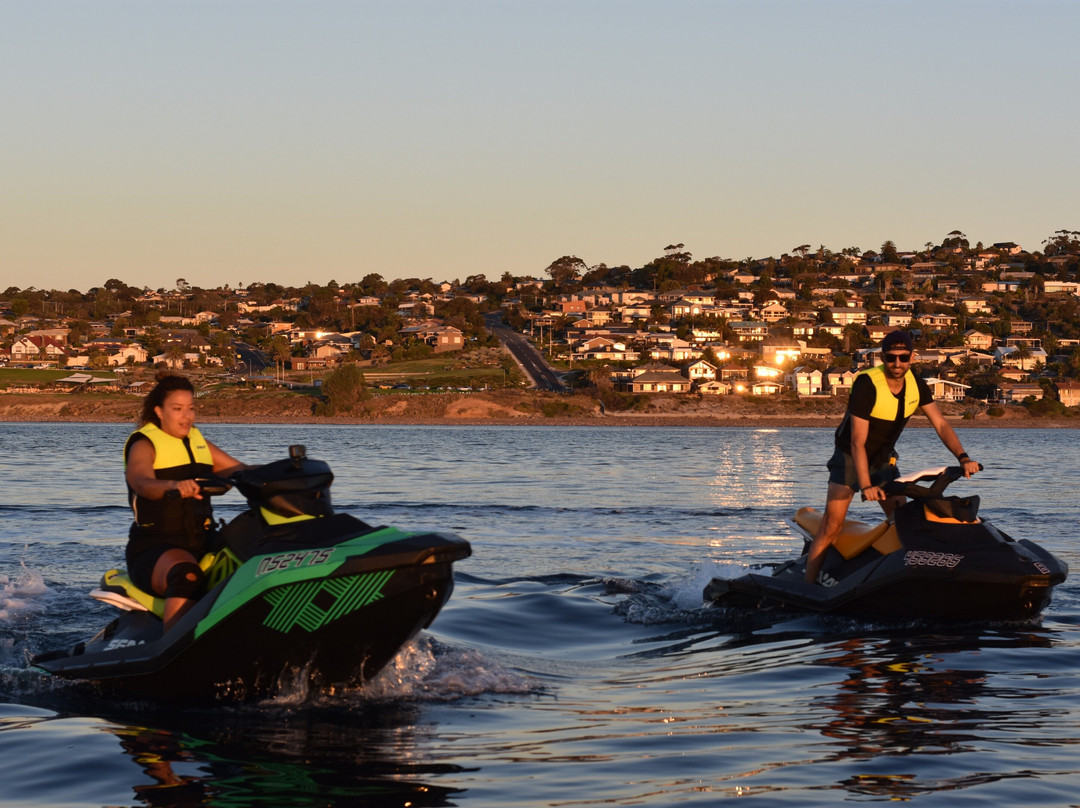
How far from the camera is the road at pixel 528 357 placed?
4697 inches

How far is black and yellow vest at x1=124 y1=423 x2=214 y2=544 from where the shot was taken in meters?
7.59

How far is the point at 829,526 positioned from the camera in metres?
10.4

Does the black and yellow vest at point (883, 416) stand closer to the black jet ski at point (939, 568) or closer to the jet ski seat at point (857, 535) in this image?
the black jet ski at point (939, 568)

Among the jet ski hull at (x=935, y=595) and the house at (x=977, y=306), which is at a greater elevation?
the house at (x=977, y=306)

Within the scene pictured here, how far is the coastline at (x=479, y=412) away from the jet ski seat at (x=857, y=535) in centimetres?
9134

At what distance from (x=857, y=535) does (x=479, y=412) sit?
9407 cm

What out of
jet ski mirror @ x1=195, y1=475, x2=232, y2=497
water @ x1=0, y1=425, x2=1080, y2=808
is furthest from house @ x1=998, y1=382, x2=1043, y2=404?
jet ski mirror @ x1=195, y1=475, x2=232, y2=497

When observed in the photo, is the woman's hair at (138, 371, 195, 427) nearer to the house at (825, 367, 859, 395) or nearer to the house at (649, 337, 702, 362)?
the house at (825, 367, 859, 395)

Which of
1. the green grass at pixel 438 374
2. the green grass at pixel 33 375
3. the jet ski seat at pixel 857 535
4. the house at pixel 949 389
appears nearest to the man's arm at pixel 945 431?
the jet ski seat at pixel 857 535

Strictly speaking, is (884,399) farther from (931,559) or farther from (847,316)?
(847,316)

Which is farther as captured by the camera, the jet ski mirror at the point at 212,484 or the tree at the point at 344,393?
the tree at the point at 344,393

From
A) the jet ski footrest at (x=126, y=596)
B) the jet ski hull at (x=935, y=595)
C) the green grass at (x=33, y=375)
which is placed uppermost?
the jet ski footrest at (x=126, y=596)

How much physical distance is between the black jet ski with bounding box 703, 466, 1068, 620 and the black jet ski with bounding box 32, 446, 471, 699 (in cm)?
407

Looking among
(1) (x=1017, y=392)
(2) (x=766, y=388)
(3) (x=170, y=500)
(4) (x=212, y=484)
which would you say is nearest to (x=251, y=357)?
(2) (x=766, y=388)
